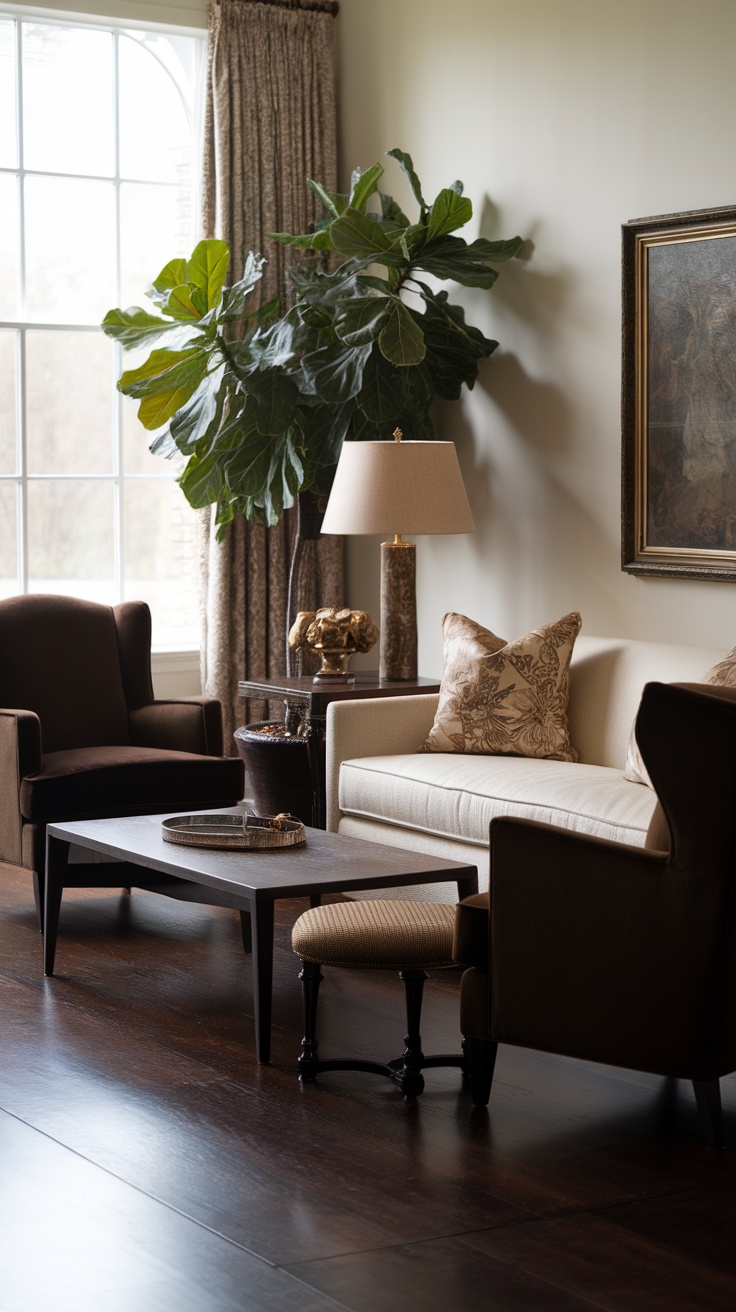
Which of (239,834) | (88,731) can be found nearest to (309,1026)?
(239,834)

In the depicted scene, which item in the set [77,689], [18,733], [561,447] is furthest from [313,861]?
[561,447]

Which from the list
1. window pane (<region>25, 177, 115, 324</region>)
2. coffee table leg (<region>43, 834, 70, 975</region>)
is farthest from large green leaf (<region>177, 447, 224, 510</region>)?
coffee table leg (<region>43, 834, 70, 975</region>)

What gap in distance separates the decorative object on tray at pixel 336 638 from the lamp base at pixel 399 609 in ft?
0.24

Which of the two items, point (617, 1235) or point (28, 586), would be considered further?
point (28, 586)

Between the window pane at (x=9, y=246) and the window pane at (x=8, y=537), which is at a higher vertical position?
the window pane at (x=9, y=246)

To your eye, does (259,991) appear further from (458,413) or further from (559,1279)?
(458,413)

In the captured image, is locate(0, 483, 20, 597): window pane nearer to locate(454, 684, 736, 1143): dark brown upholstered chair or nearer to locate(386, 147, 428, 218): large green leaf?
locate(386, 147, 428, 218): large green leaf

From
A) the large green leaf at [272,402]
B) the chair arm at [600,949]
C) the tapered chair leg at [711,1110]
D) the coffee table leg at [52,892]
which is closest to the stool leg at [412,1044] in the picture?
the chair arm at [600,949]

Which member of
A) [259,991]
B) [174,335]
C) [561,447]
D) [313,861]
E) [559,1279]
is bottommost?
[559,1279]

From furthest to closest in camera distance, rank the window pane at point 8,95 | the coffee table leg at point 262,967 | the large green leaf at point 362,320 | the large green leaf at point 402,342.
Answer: the window pane at point 8,95, the large green leaf at point 362,320, the large green leaf at point 402,342, the coffee table leg at point 262,967

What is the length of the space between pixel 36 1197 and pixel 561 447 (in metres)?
3.56

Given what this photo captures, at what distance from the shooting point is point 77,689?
17.8 ft

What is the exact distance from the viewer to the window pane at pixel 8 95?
6332 mm

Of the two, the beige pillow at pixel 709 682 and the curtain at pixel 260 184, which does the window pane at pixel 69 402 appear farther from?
the beige pillow at pixel 709 682
